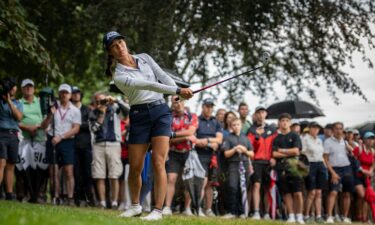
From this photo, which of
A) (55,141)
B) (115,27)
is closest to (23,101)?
(55,141)

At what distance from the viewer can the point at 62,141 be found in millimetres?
13703

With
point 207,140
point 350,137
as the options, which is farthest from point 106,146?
point 350,137

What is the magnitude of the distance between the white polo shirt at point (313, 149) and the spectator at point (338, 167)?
730mm

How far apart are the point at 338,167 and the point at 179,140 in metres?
4.65

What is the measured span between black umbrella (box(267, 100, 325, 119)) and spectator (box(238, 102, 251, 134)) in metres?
2.36

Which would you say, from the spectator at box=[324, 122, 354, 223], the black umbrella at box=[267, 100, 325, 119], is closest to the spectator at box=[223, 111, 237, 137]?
the spectator at box=[324, 122, 354, 223]

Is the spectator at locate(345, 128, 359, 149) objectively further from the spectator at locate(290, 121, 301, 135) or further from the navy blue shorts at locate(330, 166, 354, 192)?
the spectator at locate(290, 121, 301, 135)

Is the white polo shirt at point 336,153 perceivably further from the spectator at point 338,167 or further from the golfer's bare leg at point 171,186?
the golfer's bare leg at point 171,186

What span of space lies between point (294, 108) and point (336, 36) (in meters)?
2.19

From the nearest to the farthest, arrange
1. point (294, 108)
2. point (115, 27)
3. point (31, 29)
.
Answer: point (31, 29) < point (115, 27) < point (294, 108)

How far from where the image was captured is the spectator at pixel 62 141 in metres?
13.6

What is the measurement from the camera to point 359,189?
16.5 meters

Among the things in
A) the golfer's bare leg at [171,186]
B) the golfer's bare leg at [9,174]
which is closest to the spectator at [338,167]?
the golfer's bare leg at [171,186]

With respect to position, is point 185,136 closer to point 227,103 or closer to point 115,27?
point 115,27
